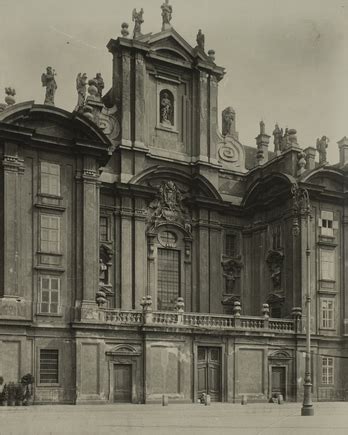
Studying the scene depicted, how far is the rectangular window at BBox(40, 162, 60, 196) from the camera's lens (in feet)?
103

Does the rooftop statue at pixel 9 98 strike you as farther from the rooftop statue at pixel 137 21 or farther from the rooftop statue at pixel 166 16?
the rooftop statue at pixel 166 16

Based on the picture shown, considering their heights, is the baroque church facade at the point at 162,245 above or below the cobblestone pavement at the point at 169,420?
above

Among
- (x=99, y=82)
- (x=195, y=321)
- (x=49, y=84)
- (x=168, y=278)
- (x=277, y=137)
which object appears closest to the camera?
(x=195, y=321)

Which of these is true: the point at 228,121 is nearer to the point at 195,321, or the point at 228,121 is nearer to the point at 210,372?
the point at 195,321

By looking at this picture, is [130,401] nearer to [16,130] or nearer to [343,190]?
[16,130]

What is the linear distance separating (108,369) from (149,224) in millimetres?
8994

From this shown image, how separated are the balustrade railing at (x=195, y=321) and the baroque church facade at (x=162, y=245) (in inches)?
3.0

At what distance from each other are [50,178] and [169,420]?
12805 mm

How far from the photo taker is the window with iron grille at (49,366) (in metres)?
30.1

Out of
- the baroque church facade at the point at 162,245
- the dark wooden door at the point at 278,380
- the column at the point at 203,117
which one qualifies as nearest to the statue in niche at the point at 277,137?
the baroque church facade at the point at 162,245

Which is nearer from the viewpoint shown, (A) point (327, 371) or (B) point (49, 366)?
(B) point (49, 366)

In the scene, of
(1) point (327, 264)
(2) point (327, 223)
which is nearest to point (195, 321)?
(1) point (327, 264)

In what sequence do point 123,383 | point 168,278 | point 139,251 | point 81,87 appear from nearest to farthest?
point 123,383
point 139,251
point 81,87
point 168,278

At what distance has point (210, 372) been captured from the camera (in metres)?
33.3
